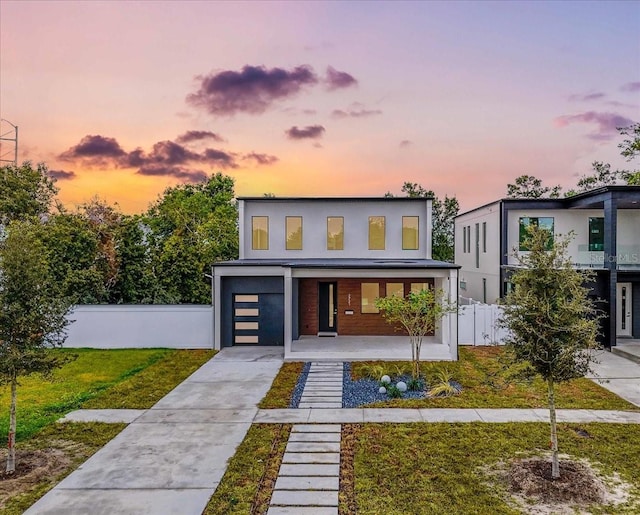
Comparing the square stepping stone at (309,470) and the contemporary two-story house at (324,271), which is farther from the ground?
the contemporary two-story house at (324,271)

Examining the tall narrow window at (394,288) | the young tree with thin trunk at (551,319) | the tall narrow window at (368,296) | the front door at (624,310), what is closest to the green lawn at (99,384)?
the tall narrow window at (368,296)

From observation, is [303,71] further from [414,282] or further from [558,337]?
[558,337]

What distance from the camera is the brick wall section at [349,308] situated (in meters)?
18.9

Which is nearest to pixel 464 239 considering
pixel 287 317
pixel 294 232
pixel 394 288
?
pixel 394 288

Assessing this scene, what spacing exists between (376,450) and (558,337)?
3.61 metres

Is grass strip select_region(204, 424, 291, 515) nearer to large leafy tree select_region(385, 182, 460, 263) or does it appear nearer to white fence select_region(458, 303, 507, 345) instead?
white fence select_region(458, 303, 507, 345)

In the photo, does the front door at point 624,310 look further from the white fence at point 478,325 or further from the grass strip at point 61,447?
the grass strip at point 61,447

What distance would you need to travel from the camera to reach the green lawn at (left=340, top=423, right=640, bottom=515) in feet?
20.4

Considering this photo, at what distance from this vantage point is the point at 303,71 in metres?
20.2

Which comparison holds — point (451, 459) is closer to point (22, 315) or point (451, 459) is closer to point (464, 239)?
point (22, 315)

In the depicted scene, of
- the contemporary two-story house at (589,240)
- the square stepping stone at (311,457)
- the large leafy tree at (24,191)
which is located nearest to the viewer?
the square stepping stone at (311,457)

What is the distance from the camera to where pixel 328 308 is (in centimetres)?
1902

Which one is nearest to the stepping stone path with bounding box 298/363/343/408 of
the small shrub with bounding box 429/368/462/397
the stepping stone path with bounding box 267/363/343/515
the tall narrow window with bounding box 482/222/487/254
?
the stepping stone path with bounding box 267/363/343/515

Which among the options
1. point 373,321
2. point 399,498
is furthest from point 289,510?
point 373,321
